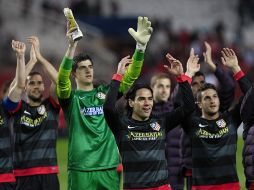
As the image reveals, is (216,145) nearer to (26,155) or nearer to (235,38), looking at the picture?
(26,155)

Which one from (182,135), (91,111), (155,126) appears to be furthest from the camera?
(182,135)

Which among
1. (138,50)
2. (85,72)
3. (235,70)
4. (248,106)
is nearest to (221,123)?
(248,106)

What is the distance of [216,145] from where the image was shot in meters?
9.77

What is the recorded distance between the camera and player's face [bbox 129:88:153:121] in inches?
367

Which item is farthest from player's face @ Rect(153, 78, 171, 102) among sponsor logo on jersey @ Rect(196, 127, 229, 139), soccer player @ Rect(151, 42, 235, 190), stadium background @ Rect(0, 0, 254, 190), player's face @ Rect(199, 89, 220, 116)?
stadium background @ Rect(0, 0, 254, 190)

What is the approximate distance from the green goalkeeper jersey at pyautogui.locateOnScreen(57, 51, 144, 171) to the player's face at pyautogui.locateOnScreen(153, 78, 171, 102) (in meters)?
1.94

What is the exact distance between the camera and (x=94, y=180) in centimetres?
941

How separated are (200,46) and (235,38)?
4157mm

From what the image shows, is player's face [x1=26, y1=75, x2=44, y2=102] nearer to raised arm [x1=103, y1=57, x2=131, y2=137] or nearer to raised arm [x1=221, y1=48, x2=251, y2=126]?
raised arm [x1=103, y1=57, x2=131, y2=137]

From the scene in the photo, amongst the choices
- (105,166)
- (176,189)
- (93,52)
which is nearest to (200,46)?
(93,52)

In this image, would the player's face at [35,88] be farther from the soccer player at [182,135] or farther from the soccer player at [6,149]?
the soccer player at [182,135]

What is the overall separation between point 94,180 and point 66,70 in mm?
1292

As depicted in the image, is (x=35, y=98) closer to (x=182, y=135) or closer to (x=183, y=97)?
(x=182, y=135)

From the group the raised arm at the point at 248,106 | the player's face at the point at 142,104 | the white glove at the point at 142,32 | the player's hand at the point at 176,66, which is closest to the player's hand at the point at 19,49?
the white glove at the point at 142,32
